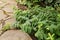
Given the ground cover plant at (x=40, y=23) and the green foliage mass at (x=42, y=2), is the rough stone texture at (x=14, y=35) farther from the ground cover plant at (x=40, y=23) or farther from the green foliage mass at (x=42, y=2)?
the green foliage mass at (x=42, y=2)

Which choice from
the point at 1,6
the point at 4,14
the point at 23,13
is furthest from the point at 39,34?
the point at 1,6

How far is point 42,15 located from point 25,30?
450 mm

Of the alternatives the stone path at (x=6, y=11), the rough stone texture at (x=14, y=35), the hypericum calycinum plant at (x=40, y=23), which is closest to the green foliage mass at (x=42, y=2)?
the stone path at (x=6, y=11)

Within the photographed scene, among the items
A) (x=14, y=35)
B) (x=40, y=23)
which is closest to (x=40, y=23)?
(x=40, y=23)

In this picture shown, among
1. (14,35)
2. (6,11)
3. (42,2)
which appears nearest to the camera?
(14,35)

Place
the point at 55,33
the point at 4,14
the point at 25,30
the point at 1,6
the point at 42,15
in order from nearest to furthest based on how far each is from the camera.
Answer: the point at 55,33, the point at 25,30, the point at 42,15, the point at 4,14, the point at 1,6

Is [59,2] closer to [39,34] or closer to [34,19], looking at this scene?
[34,19]

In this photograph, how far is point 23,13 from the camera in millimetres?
3289

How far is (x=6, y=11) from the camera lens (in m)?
3.83

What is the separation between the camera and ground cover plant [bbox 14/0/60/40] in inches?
107

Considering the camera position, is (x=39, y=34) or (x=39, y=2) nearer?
(x=39, y=34)

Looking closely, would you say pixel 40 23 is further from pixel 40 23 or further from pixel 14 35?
pixel 14 35

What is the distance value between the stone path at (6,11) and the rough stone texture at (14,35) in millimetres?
342

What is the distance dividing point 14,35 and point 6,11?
3.24 feet
